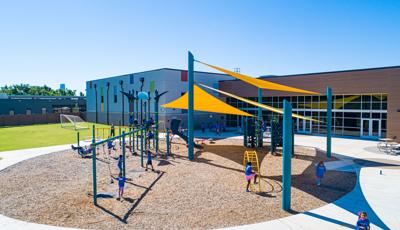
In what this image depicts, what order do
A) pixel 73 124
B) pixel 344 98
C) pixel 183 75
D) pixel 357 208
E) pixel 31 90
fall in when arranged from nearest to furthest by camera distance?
1. pixel 357 208
2. pixel 344 98
3. pixel 183 75
4. pixel 73 124
5. pixel 31 90

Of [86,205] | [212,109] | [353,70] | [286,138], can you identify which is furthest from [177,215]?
[353,70]

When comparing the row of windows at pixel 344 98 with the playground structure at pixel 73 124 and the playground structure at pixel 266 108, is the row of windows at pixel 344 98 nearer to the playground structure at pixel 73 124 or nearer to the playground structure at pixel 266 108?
the playground structure at pixel 266 108

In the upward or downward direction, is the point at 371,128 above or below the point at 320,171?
above

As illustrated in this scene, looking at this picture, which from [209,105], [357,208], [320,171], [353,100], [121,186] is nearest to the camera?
[357,208]

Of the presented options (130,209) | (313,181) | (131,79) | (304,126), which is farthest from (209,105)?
(131,79)

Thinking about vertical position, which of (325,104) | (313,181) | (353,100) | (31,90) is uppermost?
(31,90)

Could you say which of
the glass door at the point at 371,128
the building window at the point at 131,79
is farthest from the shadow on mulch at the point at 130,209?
the building window at the point at 131,79

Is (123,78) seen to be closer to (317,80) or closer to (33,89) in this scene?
(317,80)

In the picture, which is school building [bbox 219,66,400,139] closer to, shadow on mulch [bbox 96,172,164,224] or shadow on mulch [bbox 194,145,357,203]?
shadow on mulch [bbox 194,145,357,203]

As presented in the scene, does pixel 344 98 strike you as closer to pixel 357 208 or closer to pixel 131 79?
pixel 357 208

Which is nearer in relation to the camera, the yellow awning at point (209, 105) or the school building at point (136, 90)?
the yellow awning at point (209, 105)

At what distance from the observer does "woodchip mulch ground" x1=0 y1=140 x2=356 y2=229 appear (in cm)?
816

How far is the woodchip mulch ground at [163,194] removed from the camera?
8.16 m

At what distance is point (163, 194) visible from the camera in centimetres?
1033
